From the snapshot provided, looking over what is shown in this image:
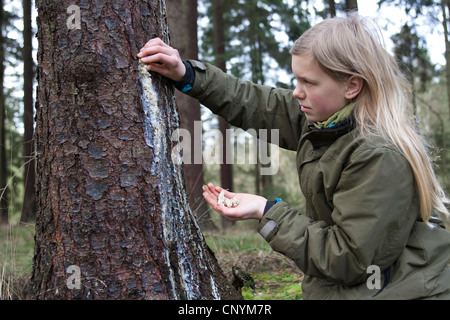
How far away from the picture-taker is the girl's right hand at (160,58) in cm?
206

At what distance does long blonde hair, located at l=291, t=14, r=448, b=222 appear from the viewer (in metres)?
1.99

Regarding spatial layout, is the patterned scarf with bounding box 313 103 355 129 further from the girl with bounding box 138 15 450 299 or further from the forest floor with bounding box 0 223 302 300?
the forest floor with bounding box 0 223 302 300

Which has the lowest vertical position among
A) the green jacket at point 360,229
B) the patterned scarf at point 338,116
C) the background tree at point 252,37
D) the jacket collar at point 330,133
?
the green jacket at point 360,229

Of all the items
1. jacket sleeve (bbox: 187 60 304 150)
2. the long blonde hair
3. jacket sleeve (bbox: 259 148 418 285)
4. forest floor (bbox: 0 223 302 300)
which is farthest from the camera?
forest floor (bbox: 0 223 302 300)

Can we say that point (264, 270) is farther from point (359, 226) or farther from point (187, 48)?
point (187, 48)

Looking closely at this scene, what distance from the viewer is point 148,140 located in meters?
2.04

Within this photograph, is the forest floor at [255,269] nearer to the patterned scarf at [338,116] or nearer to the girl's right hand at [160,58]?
the patterned scarf at [338,116]

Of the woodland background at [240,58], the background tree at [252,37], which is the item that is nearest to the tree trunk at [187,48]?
the woodland background at [240,58]

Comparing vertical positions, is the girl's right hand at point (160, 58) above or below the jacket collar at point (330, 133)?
above

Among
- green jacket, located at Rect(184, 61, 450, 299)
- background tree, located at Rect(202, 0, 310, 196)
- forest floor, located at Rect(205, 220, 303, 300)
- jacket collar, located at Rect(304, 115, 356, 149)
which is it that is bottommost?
forest floor, located at Rect(205, 220, 303, 300)

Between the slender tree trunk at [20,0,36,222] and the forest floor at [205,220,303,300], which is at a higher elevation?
the slender tree trunk at [20,0,36,222]

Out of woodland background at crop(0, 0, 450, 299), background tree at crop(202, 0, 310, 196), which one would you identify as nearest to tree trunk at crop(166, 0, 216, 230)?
woodland background at crop(0, 0, 450, 299)

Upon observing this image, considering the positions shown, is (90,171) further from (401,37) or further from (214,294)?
(401,37)

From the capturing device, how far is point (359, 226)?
1823 mm
